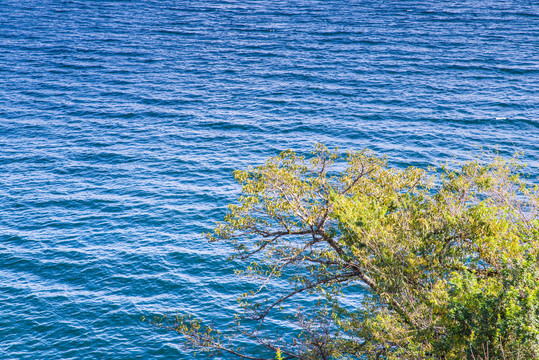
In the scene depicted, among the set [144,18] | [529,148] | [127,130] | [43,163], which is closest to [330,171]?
[529,148]

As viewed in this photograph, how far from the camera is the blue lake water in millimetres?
39438

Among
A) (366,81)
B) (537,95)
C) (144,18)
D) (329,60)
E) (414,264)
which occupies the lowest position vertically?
(414,264)

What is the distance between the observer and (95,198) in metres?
52.2

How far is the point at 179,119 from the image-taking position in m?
70.7

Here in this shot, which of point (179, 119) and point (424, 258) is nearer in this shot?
point (424, 258)

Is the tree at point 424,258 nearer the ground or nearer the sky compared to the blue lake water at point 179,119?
nearer the ground

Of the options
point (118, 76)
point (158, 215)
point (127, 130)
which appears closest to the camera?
point (158, 215)

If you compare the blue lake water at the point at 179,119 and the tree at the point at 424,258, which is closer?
the tree at the point at 424,258

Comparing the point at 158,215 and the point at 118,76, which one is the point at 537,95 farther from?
the point at 118,76

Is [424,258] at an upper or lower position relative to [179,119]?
lower

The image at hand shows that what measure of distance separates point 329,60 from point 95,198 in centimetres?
5243

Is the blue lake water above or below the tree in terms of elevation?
above

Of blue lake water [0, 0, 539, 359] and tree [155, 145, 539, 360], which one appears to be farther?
blue lake water [0, 0, 539, 359]

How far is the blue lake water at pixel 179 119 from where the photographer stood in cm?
3944
